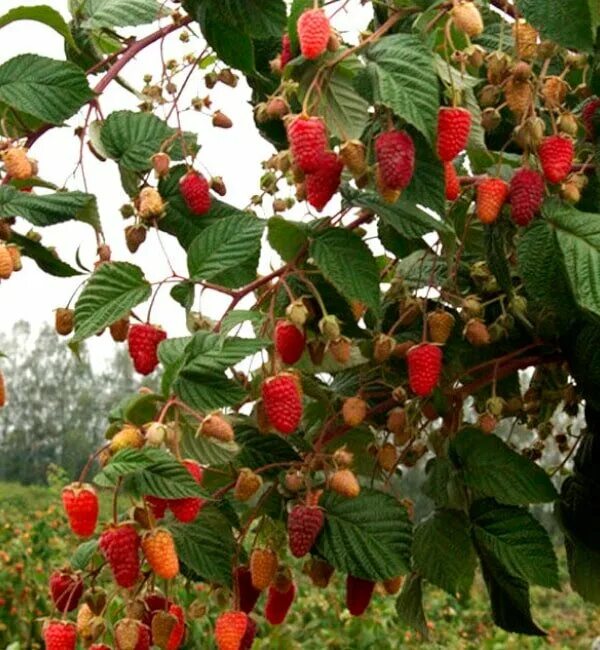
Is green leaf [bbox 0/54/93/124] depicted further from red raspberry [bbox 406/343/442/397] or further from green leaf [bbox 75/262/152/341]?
red raspberry [bbox 406/343/442/397]

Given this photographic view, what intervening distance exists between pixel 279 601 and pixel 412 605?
0.24 m

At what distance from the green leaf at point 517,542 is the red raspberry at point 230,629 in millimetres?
237

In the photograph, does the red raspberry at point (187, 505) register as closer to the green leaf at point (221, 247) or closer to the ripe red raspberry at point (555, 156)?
the green leaf at point (221, 247)

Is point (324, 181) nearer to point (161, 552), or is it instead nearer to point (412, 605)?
point (161, 552)

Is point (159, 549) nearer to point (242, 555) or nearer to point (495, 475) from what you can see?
point (242, 555)

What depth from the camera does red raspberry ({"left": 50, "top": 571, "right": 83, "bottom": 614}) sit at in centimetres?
90

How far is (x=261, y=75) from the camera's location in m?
1.07

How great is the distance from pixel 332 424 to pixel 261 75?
0.32 m

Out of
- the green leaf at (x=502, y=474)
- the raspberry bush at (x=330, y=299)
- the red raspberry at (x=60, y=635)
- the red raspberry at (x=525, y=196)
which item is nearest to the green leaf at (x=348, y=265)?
the raspberry bush at (x=330, y=299)

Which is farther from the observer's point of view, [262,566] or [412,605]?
[412,605]

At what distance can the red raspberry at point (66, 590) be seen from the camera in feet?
2.96

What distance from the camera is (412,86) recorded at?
0.75 metres

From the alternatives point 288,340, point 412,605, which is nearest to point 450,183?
point 288,340

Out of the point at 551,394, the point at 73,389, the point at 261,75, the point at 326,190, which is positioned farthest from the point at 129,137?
the point at 73,389
